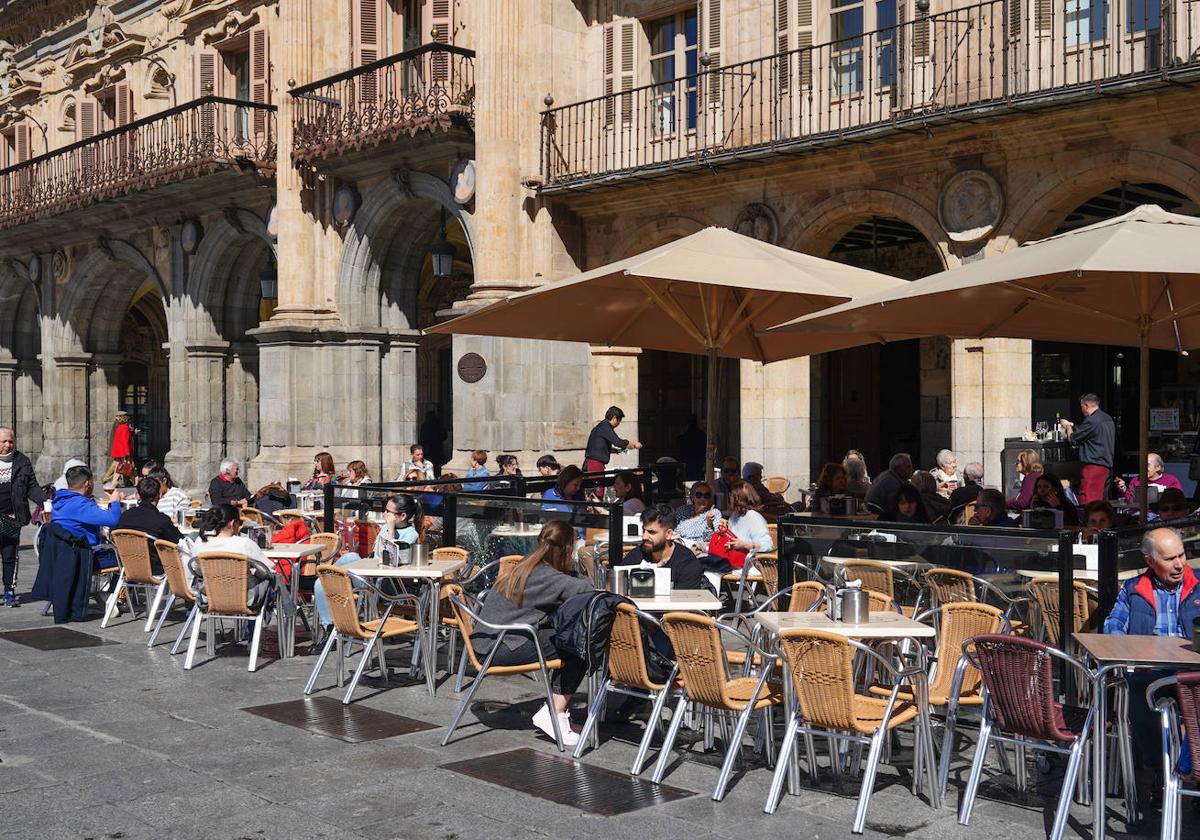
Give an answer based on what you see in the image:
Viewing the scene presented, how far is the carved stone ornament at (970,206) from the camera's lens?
14.3m

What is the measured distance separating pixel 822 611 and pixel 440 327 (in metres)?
5.23

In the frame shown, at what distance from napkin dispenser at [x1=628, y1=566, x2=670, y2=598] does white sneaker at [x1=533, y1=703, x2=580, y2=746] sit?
780 millimetres

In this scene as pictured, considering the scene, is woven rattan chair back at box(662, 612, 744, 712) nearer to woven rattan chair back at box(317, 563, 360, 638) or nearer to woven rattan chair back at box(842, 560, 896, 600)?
woven rattan chair back at box(842, 560, 896, 600)

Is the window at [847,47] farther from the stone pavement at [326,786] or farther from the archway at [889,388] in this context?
the stone pavement at [326,786]

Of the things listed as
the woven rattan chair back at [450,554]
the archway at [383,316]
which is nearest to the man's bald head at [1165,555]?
the woven rattan chair back at [450,554]

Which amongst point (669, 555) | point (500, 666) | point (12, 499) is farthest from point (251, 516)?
point (500, 666)

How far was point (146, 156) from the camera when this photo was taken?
24234 mm

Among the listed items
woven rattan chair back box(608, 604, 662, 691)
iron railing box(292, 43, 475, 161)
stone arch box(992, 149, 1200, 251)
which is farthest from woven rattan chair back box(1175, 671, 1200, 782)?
iron railing box(292, 43, 475, 161)

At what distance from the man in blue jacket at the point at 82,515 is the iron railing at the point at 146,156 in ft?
36.0

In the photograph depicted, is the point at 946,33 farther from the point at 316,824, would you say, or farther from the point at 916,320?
the point at 316,824

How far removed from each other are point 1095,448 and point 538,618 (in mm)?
6509

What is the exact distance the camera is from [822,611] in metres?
7.32

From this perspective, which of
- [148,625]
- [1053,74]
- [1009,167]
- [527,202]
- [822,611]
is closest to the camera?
[822,611]

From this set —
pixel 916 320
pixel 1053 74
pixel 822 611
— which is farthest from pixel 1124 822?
pixel 1053 74
